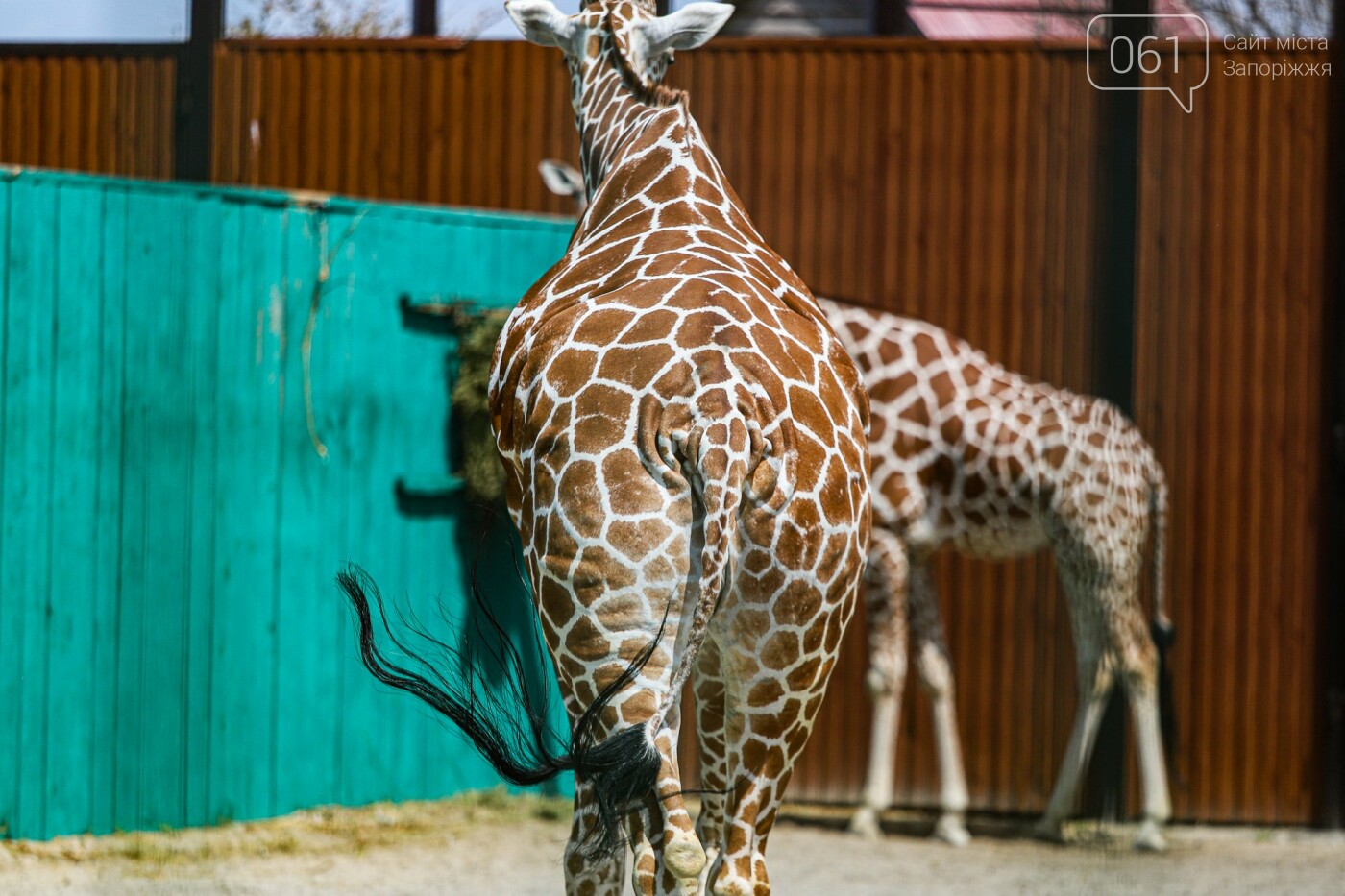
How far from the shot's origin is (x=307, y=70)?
672 cm

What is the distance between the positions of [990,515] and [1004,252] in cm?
111

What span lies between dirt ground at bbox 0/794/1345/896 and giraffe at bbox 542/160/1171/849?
0.24 m

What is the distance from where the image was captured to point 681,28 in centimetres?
376

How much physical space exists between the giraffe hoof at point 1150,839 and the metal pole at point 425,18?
4.24 m

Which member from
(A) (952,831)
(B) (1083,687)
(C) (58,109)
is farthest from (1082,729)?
(C) (58,109)

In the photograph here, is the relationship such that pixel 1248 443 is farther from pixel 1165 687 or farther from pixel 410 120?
pixel 410 120

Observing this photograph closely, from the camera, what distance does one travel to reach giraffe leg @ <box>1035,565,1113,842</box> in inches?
231

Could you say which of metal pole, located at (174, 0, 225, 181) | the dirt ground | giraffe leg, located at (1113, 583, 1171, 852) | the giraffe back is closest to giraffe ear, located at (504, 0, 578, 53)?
metal pole, located at (174, 0, 225, 181)

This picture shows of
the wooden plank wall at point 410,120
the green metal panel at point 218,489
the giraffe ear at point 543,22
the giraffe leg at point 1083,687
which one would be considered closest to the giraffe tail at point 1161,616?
the giraffe leg at point 1083,687

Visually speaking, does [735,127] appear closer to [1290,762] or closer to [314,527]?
[314,527]

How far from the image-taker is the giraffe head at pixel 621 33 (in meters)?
3.76

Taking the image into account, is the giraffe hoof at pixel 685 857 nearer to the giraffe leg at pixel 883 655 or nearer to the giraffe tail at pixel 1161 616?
the giraffe leg at pixel 883 655

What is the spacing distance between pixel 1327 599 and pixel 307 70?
4.65 m

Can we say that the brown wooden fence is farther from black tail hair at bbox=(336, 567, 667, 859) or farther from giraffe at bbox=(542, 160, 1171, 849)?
black tail hair at bbox=(336, 567, 667, 859)
